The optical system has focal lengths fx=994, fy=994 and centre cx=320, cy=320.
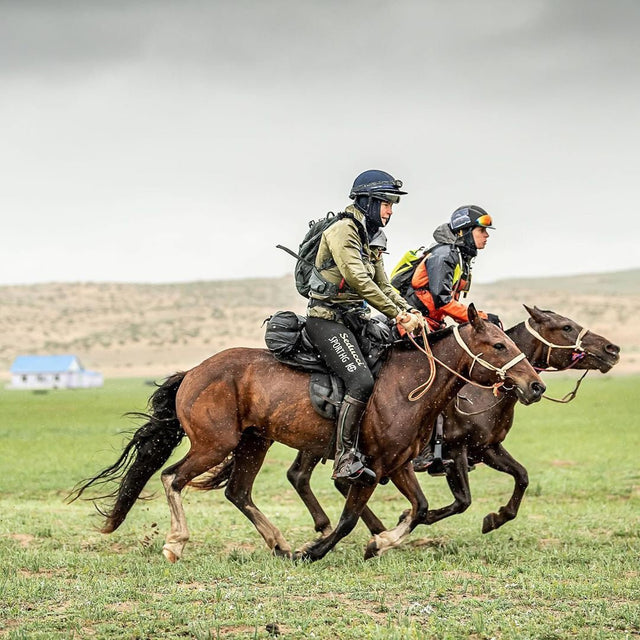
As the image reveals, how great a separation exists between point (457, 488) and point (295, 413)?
1.93 metres

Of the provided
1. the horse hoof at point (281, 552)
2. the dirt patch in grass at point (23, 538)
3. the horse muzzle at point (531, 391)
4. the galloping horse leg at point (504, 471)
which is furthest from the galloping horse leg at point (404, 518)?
the dirt patch in grass at point (23, 538)

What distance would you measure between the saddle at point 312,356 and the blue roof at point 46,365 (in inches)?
2497

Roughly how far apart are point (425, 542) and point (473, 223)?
3201mm

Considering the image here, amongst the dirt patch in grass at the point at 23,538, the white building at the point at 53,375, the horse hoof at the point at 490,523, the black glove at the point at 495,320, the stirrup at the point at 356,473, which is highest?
the black glove at the point at 495,320

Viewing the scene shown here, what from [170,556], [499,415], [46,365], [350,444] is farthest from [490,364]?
[46,365]

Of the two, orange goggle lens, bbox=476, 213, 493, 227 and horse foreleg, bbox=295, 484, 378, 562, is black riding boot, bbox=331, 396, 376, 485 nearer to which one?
horse foreleg, bbox=295, 484, 378, 562

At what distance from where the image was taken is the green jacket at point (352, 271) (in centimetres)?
838

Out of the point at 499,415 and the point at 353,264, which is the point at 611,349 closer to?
the point at 499,415

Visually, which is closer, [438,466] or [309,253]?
[309,253]

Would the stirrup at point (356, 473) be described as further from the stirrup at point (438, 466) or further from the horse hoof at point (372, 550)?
the stirrup at point (438, 466)

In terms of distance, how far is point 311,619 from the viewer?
6.40 metres

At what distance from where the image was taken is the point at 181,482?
29.4 feet

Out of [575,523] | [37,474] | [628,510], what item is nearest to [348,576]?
[575,523]

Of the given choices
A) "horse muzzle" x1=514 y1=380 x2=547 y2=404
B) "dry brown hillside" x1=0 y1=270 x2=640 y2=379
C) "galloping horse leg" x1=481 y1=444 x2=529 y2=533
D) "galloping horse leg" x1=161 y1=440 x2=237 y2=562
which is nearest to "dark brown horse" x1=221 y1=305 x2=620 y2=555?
"galloping horse leg" x1=481 y1=444 x2=529 y2=533
